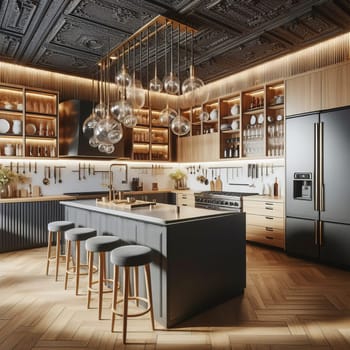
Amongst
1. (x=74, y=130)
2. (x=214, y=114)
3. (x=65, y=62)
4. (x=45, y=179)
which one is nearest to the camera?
(x=65, y=62)

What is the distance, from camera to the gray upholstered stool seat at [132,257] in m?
2.40

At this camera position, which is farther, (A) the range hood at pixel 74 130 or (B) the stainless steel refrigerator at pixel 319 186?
(A) the range hood at pixel 74 130

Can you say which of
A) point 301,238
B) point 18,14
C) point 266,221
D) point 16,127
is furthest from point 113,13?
point 301,238

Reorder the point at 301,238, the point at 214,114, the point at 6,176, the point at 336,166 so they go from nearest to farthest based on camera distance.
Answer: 1. the point at 336,166
2. the point at 301,238
3. the point at 6,176
4. the point at 214,114

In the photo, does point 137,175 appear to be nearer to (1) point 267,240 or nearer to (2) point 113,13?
(1) point 267,240

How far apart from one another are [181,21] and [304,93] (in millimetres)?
2136

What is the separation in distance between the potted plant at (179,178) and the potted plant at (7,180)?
3390 mm

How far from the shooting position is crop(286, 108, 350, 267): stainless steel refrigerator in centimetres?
392

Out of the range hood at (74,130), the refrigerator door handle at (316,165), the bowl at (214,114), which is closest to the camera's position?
the refrigerator door handle at (316,165)

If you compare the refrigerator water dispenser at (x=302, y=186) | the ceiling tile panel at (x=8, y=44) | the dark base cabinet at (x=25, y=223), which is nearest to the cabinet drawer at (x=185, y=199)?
the refrigerator water dispenser at (x=302, y=186)

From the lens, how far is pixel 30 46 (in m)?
4.57

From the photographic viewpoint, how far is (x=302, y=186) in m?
4.47

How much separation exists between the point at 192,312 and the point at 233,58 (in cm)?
415

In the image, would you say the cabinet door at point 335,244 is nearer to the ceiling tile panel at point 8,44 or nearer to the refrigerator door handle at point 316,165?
the refrigerator door handle at point 316,165
